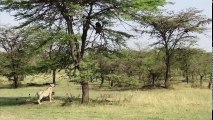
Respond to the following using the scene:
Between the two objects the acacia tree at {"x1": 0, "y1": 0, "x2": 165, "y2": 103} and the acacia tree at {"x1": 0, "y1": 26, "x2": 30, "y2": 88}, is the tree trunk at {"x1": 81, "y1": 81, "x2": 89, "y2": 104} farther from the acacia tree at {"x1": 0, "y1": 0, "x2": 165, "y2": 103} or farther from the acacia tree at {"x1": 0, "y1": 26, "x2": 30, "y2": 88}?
the acacia tree at {"x1": 0, "y1": 26, "x2": 30, "y2": 88}

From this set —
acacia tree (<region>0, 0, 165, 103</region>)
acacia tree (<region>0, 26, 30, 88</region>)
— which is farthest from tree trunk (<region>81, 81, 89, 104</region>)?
acacia tree (<region>0, 26, 30, 88</region>)

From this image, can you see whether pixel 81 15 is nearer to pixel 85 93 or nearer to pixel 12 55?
pixel 85 93

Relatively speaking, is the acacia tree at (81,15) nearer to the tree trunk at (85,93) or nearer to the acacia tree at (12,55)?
the tree trunk at (85,93)

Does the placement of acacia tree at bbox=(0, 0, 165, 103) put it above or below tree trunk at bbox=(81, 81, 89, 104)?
above

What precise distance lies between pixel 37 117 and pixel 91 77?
6556 millimetres

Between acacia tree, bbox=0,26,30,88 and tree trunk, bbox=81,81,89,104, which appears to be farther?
acacia tree, bbox=0,26,30,88

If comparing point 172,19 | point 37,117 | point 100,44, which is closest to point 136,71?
point 172,19

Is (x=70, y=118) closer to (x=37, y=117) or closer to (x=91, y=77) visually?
(x=37, y=117)

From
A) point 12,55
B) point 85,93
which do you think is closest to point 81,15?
point 85,93

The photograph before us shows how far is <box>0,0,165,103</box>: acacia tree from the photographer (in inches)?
991

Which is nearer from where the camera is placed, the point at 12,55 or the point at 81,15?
the point at 81,15

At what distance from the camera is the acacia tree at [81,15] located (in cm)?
2517

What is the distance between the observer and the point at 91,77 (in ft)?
85.4

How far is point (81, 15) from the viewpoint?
25562mm
